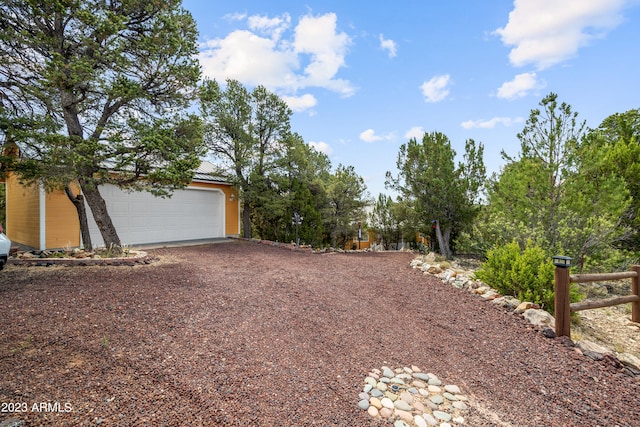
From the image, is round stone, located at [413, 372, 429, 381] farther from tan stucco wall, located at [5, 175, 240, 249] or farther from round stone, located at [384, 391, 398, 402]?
tan stucco wall, located at [5, 175, 240, 249]

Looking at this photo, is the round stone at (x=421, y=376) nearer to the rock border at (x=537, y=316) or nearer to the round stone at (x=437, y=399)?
the round stone at (x=437, y=399)

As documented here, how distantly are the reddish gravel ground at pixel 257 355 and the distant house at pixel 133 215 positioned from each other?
4274 millimetres

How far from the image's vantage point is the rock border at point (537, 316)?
3.39 m

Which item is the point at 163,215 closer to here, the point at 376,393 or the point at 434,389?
the point at 376,393

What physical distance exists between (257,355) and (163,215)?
9.81m

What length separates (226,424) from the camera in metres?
1.97

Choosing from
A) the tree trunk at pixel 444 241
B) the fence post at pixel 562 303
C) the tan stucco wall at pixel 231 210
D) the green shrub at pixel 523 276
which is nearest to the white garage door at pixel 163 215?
the tan stucco wall at pixel 231 210

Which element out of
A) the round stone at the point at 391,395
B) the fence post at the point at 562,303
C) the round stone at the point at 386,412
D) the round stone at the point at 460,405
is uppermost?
the fence post at the point at 562,303

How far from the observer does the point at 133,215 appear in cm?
1005

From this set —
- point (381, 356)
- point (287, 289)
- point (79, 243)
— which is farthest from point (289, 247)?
point (381, 356)

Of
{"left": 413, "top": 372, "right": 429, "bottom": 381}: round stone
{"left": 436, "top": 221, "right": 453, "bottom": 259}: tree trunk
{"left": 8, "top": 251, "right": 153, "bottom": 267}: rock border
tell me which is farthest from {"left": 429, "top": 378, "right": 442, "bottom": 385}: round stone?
{"left": 436, "top": 221, "right": 453, "bottom": 259}: tree trunk

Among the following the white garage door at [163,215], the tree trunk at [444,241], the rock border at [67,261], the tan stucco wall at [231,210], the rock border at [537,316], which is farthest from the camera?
the tan stucco wall at [231,210]

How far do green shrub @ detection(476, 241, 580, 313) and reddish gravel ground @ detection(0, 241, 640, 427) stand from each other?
2.12 ft

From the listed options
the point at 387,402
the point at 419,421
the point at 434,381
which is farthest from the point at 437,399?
the point at 387,402
